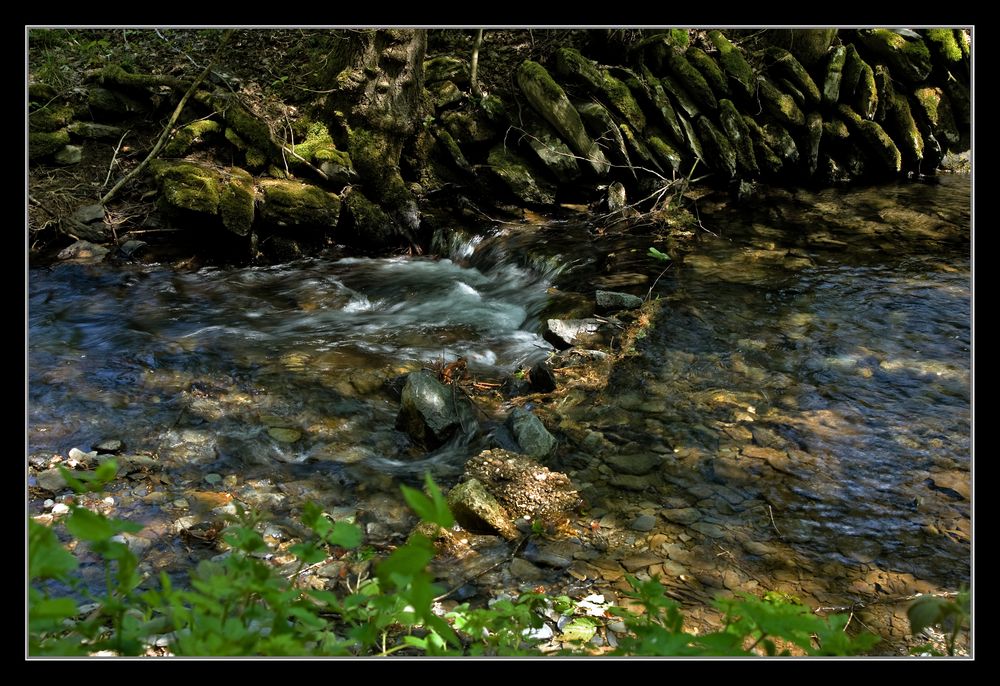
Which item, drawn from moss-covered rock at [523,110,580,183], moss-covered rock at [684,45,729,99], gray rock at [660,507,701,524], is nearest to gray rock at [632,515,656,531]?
gray rock at [660,507,701,524]

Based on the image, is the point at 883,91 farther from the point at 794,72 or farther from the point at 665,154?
the point at 665,154

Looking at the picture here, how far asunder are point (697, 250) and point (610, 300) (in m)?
2.37

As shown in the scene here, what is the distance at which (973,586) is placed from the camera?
199cm

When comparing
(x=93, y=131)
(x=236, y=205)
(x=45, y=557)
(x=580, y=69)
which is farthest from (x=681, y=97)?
(x=45, y=557)

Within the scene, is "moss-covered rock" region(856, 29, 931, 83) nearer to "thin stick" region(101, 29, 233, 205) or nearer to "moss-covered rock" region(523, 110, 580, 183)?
"moss-covered rock" region(523, 110, 580, 183)

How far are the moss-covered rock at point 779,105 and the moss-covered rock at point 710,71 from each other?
2.27 feet

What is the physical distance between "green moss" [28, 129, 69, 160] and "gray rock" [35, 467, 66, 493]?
696cm

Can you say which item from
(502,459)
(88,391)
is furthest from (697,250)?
(88,391)

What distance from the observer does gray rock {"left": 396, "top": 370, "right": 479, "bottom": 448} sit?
14.9ft

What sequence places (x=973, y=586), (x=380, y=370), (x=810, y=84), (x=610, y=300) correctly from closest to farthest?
(x=973, y=586), (x=380, y=370), (x=610, y=300), (x=810, y=84)

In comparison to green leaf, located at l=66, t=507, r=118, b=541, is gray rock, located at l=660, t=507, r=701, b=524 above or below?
below

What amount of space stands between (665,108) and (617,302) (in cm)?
587

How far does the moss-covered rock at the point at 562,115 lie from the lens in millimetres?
10570

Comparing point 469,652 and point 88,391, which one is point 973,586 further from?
point 88,391
